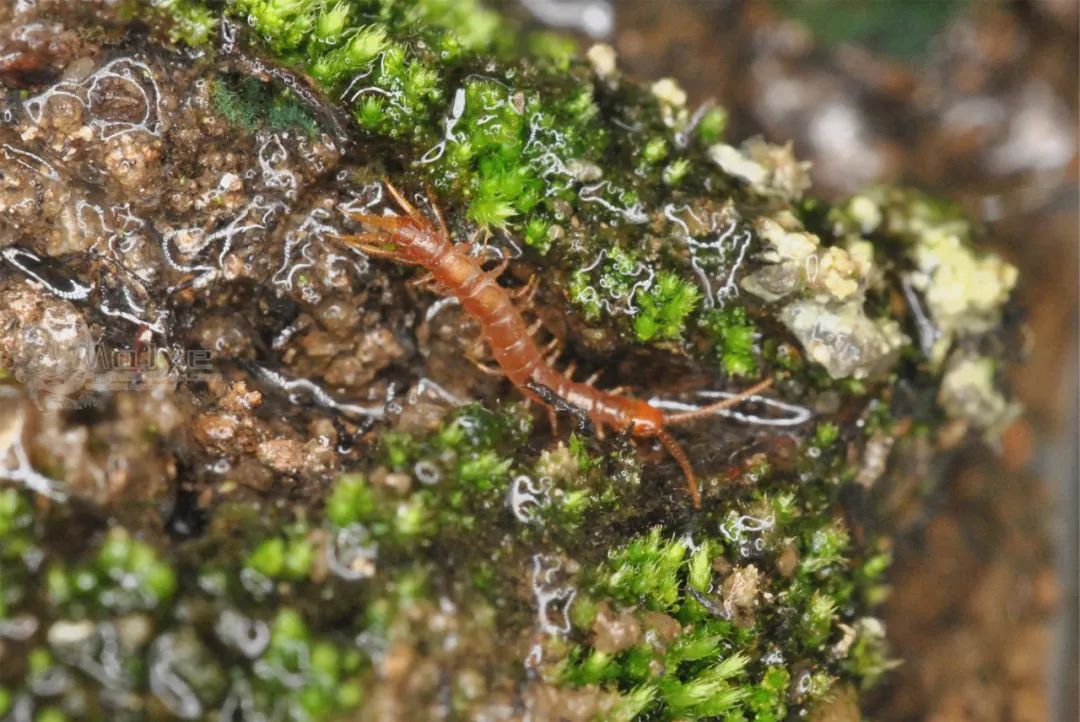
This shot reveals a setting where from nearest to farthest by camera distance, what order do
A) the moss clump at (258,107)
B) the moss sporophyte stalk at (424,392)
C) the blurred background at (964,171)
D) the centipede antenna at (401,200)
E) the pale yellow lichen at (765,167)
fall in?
the moss sporophyte stalk at (424,392)
the moss clump at (258,107)
the centipede antenna at (401,200)
the pale yellow lichen at (765,167)
the blurred background at (964,171)

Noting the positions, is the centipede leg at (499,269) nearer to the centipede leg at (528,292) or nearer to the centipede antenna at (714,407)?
the centipede leg at (528,292)

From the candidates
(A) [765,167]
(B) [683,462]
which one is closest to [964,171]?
(A) [765,167]

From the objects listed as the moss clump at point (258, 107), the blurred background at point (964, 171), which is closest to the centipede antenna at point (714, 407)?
the blurred background at point (964, 171)

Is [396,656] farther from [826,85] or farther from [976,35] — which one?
[976,35]

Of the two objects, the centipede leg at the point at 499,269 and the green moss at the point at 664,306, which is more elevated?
the green moss at the point at 664,306

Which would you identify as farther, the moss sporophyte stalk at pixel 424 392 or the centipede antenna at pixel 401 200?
→ the centipede antenna at pixel 401 200

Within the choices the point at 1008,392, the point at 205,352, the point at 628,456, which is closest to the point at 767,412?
the point at 628,456
